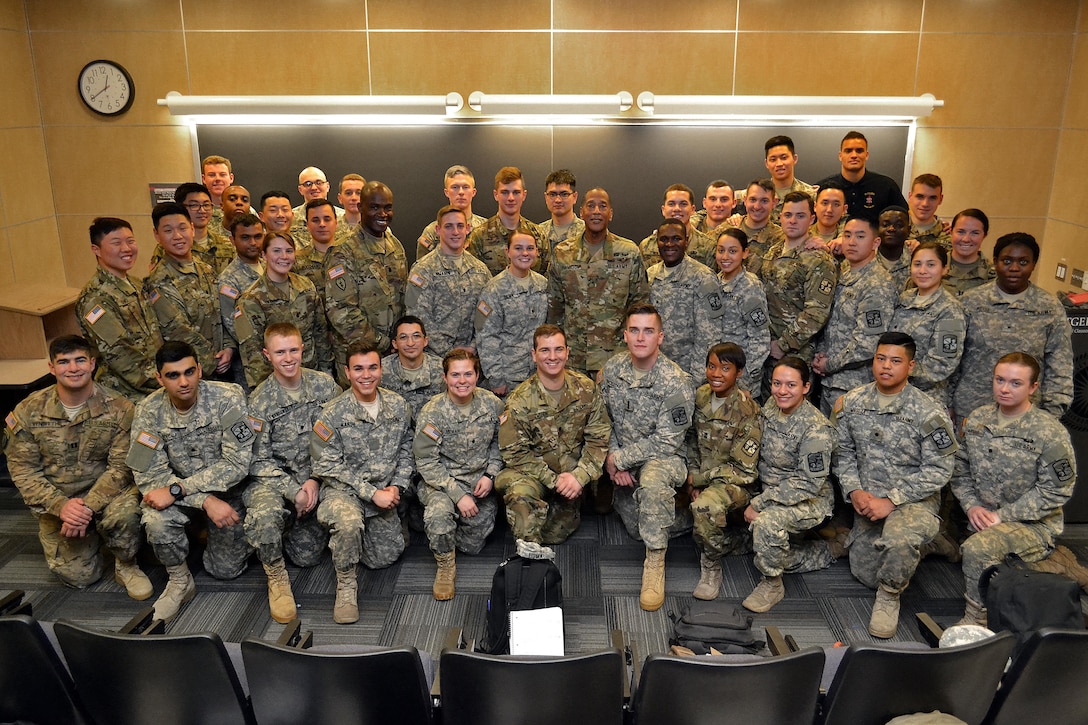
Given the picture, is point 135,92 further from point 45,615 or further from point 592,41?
point 45,615

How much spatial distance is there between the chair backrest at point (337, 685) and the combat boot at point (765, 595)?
6.49ft

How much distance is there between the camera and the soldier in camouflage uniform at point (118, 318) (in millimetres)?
4414

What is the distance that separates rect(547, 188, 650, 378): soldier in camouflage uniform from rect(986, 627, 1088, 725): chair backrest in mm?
2922

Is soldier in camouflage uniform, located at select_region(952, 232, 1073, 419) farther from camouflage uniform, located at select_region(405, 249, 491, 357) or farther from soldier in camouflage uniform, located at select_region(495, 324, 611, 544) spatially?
camouflage uniform, located at select_region(405, 249, 491, 357)

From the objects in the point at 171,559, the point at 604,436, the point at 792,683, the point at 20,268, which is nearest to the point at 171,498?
the point at 171,559

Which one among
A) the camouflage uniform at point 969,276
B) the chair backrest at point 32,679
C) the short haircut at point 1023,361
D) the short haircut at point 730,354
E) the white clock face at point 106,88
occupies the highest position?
the white clock face at point 106,88

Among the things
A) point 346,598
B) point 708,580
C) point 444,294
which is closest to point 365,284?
point 444,294

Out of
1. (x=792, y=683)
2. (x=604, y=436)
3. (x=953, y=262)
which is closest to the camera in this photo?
(x=792, y=683)

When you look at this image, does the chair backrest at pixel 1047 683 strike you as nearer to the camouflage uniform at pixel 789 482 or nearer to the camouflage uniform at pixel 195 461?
the camouflage uniform at pixel 789 482

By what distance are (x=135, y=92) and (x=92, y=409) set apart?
400 centimetres

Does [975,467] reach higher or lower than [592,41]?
lower

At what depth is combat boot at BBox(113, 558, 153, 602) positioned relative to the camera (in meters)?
3.94

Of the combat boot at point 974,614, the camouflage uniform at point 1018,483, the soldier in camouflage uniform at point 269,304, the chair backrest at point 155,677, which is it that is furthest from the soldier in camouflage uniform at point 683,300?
the chair backrest at point 155,677

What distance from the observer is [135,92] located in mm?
6805
